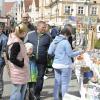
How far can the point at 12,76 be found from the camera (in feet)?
24.2

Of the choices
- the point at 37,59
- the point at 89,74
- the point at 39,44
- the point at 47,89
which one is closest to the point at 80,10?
the point at 47,89

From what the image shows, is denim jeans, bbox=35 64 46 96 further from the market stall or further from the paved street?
the market stall

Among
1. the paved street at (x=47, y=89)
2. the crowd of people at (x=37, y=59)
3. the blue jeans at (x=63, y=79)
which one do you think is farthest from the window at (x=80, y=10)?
the blue jeans at (x=63, y=79)

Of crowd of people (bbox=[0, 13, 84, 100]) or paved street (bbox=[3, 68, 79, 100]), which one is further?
paved street (bbox=[3, 68, 79, 100])

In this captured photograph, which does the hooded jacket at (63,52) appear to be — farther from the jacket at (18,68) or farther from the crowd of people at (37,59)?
the jacket at (18,68)

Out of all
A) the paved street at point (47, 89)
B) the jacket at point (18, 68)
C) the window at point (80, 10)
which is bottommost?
the window at point (80, 10)

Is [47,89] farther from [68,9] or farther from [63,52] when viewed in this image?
[68,9]

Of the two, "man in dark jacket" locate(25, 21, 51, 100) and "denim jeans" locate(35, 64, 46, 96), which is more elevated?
"man in dark jacket" locate(25, 21, 51, 100)

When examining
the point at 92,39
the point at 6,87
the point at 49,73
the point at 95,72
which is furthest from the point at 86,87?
the point at 92,39

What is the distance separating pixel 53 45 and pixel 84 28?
18.6m

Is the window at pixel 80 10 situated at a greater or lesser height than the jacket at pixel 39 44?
lesser

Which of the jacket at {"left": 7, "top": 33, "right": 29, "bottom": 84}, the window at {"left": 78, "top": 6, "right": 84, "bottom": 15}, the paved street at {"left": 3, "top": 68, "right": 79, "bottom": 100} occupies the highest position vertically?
the jacket at {"left": 7, "top": 33, "right": 29, "bottom": 84}

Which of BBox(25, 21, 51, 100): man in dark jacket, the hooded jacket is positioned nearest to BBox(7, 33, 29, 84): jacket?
the hooded jacket

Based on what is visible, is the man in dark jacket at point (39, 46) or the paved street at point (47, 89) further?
the paved street at point (47, 89)
